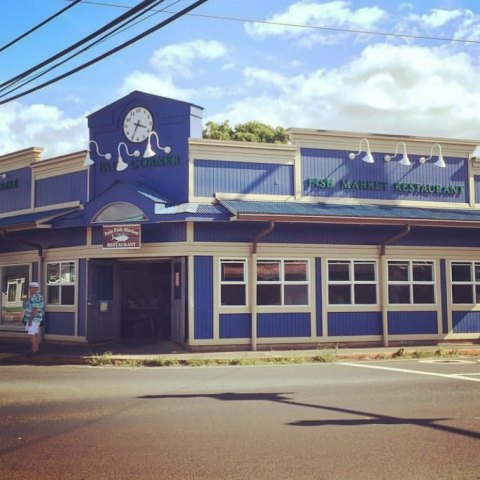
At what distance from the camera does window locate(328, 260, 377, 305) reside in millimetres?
17531

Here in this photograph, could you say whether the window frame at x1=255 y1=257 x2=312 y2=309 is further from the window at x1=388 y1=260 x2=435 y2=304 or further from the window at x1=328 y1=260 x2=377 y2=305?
the window at x1=388 y1=260 x2=435 y2=304

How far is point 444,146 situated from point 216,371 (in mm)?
10550

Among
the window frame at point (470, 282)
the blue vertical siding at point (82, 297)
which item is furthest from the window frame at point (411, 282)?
the blue vertical siding at point (82, 297)

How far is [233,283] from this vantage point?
16.7m

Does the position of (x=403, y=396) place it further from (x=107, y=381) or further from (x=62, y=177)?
(x=62, y=177)

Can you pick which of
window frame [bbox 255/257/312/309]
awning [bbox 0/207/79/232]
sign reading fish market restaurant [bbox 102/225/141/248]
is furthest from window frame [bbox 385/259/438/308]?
awning [bbox 0/207/79/232]

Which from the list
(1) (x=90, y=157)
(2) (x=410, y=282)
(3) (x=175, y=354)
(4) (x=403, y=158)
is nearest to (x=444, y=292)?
(2) (x=410, y=282)

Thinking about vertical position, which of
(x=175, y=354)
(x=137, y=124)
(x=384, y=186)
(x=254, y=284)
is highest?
(x=137, y=124)

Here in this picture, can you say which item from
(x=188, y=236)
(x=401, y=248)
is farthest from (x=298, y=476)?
(x=401, y=248)

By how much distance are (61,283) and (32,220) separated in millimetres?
2033

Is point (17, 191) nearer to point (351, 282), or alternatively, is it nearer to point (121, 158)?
point (121, 158)

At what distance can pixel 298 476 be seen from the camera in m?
5.54

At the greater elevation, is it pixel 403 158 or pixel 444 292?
pixel 403 158

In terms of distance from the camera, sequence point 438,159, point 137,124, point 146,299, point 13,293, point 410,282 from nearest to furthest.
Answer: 1. point 137,124
2. point 410,282
3. point 438,159
4. point 146,299
5. point 13,293
